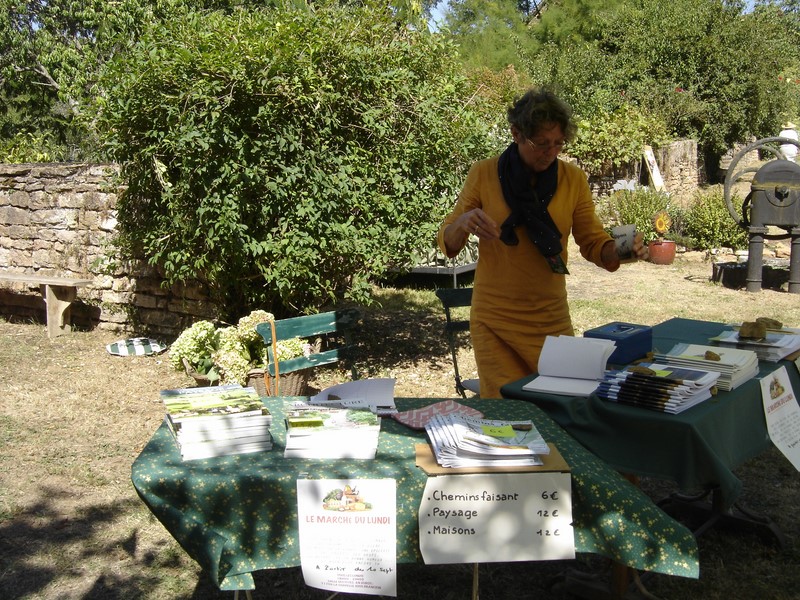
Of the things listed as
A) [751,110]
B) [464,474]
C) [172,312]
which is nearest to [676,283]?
[172,312]

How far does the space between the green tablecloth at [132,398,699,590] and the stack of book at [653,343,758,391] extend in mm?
751

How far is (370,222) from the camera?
5852 mm

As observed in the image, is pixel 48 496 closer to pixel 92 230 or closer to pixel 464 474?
pixel 464 474

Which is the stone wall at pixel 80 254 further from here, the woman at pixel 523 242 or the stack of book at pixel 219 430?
the stack of book at pixel 219 430

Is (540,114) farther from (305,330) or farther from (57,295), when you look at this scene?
(57,295)

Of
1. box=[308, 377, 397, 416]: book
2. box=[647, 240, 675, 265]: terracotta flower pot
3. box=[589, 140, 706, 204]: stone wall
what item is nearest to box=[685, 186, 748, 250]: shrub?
box=[647, 240, 675, 265]: terracotta flower pot

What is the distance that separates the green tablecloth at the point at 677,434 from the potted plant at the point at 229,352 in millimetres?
2496

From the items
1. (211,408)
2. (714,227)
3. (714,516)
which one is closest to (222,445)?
(211,408)

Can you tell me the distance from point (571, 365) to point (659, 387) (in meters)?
0.37

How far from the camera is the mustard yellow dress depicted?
3289 millimetres

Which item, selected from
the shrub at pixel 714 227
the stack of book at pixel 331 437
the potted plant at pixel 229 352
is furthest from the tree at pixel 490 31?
the stack of book at pixel 331 437

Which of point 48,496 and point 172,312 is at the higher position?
point 172,312

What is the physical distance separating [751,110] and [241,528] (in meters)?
18.3

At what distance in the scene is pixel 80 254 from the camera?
7969 mm
